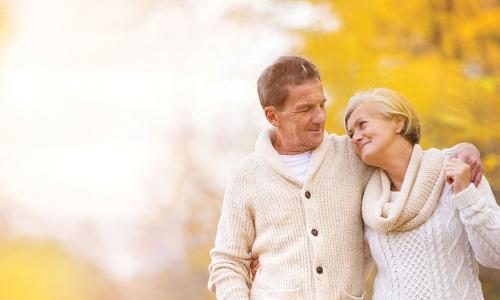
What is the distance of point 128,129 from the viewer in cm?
601

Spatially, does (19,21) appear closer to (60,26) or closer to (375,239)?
(60,26)

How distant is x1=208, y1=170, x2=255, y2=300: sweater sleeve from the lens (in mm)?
2531

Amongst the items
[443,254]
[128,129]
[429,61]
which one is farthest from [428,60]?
[443,254]

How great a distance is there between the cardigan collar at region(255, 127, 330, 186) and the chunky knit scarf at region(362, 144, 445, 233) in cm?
20

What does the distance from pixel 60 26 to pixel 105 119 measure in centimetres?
80

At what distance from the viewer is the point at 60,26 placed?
6199 mm

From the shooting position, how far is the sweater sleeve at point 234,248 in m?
2.53

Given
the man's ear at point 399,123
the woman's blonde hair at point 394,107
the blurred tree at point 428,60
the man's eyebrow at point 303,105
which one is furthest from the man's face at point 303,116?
the blurred tree at point 428,60

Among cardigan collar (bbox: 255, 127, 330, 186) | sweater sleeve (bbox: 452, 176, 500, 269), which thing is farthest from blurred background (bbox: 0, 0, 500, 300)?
sweater sleeve (bbox: 452, 176, 500, 269)

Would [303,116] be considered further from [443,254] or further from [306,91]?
[443,254]

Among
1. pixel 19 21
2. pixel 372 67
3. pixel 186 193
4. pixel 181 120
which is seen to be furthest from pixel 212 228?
pixel 19 21

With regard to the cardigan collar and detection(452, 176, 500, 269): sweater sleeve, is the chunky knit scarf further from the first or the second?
the cardigan collar

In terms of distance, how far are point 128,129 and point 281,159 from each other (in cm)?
360

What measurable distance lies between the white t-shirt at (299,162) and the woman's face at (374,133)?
0.19m
